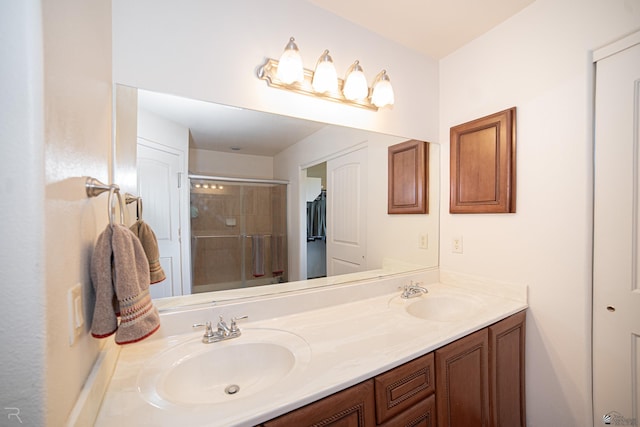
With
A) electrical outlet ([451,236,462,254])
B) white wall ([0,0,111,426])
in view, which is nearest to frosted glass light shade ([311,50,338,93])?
white wall ([0,0,111,426])

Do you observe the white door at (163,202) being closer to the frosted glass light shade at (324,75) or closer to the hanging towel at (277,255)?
the hanging towel at (277,255)

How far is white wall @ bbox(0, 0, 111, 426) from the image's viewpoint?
401 millimetres

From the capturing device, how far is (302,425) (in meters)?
0.70

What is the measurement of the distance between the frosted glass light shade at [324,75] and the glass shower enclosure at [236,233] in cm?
52

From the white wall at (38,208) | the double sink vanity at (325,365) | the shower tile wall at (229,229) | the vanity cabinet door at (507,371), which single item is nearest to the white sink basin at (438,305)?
the double sink vanity at (325,365)

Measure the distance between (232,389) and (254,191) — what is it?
0.83 meters

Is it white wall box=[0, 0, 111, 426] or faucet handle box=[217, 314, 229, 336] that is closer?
white wall box=[0, 0, 111, 426]

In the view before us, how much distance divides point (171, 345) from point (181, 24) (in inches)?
49.6

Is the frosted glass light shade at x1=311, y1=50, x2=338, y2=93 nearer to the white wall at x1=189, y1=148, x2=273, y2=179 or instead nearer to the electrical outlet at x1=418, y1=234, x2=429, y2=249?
the white wall at x1=189, y1=148, x2=273, y2=179

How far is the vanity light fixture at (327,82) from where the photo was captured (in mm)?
1200

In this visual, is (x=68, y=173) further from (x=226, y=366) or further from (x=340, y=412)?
(x=340, y=412)

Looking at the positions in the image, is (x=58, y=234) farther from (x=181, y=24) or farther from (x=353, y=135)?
(x=353, y=135)

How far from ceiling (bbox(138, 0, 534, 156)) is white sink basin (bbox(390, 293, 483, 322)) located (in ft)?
3.64

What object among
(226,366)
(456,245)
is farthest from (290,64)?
(456,245)
